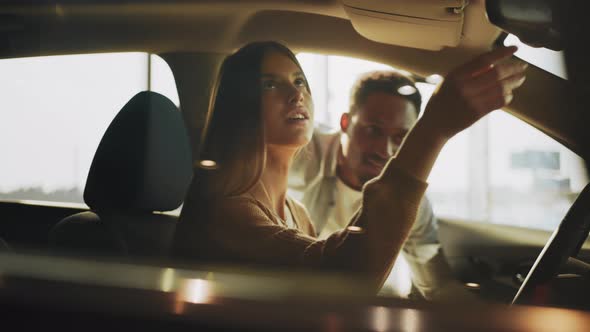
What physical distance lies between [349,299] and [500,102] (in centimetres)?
54

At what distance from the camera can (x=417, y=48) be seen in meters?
1.54

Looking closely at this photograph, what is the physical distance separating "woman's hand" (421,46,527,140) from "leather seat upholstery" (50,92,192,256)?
60 centimetres

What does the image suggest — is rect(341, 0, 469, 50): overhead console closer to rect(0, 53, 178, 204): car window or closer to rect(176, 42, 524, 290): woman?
rect(176, 42, 524, 290): woman

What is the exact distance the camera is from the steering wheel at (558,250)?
1523 mm

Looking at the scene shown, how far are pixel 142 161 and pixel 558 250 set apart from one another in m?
1.03

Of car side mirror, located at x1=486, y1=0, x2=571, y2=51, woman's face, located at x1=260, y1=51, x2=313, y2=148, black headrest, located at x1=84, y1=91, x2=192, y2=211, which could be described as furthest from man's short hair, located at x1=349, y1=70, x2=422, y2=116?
black headrest, located at x1=84, y1=91, x2=192, y2=211

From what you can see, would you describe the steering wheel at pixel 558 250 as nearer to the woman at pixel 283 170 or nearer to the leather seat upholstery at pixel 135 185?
the woman at pixel 283 170

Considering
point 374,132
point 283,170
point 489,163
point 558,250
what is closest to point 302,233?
point 283,170

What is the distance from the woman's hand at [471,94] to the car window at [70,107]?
0.63 m

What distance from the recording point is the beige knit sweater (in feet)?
4.87

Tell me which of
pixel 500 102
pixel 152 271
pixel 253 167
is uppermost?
pixel 500 102

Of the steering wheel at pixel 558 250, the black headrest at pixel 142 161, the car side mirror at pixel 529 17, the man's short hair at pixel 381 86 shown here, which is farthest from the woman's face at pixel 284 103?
the steering wheel at pixel 558 250

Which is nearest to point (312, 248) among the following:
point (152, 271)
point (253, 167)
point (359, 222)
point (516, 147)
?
point (359, 222)

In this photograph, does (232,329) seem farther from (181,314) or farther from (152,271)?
(152,271)
